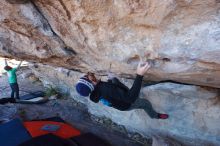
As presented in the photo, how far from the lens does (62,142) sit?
3920mm

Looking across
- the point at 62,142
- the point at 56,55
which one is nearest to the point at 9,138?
the point at 62,142

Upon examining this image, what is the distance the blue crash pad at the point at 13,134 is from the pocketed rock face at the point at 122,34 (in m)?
1.09

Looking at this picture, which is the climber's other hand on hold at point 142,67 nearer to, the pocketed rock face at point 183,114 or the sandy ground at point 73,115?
the pocketed rock face at point 183,114

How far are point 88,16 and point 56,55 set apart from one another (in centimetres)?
110

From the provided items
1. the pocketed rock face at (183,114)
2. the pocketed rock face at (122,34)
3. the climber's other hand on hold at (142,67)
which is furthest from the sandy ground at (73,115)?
the climber's other hand on hold at (142,67)

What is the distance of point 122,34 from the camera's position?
9.82ft

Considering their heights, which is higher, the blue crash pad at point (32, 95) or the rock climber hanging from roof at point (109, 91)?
the rock climber hanging from roof at point (109, 91)

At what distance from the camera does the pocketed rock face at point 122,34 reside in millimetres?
2473

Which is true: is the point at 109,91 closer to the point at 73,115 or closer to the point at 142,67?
the point at 142,67

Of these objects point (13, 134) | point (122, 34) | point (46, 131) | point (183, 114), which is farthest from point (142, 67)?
point (13, 134)

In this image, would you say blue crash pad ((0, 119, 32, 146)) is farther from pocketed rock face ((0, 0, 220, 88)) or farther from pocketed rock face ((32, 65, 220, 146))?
pocketed rock face ((32, 65, 220, 146))

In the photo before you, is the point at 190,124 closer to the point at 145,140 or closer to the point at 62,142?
the point at 145,140

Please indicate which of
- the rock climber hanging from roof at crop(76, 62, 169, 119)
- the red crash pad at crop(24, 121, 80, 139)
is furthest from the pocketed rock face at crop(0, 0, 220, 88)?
the red crash pad at crop(24, 121, 80, 139)

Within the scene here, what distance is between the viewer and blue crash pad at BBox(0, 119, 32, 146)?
4109 millimetres
